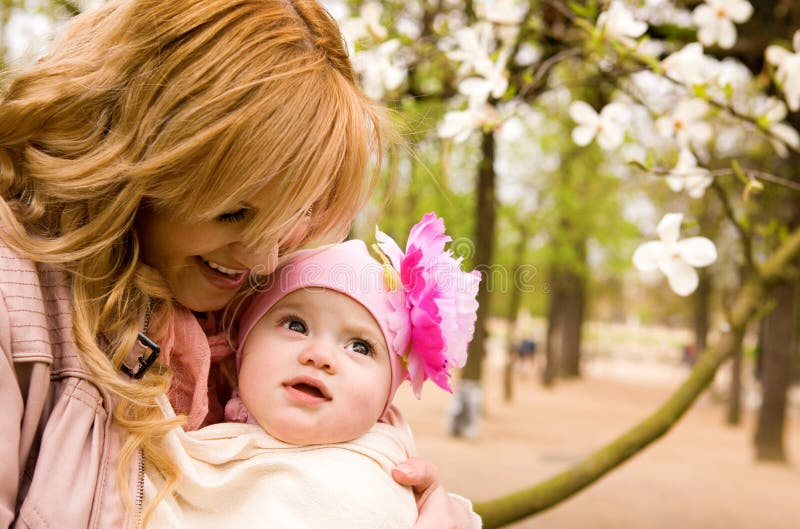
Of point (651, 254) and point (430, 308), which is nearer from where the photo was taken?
point (430, 308)

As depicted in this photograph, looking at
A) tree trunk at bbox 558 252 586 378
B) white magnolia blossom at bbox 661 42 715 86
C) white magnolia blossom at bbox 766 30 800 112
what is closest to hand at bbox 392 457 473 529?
white magnolia blossom at bbox 661 42 715 86

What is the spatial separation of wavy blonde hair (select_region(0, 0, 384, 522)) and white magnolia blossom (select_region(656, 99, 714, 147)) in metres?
1.52

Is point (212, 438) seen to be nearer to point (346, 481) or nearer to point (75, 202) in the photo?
point (346, 481)

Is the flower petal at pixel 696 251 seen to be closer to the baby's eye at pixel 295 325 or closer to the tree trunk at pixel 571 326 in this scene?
the baby's eye at pixel 295 325

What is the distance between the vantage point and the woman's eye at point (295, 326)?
5.06 feet

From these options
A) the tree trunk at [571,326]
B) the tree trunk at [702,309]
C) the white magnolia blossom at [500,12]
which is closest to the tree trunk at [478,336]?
the white magnolia blossom at [500,12]

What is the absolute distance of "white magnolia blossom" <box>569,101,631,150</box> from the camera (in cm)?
246

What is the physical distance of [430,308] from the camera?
1602mm

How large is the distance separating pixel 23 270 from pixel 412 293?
29.4 inches

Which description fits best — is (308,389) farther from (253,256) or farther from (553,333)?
(553,333)

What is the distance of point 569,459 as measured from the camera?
378 inches

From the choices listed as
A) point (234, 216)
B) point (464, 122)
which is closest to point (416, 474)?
point (234, 216)

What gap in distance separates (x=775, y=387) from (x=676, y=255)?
29.4 ft

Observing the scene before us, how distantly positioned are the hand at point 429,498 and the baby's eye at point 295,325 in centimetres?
33
